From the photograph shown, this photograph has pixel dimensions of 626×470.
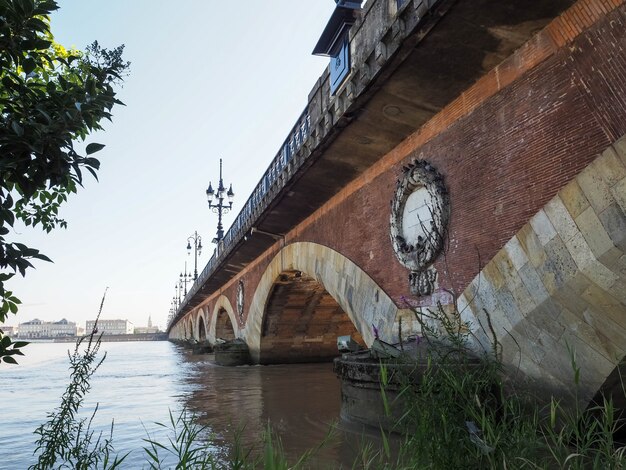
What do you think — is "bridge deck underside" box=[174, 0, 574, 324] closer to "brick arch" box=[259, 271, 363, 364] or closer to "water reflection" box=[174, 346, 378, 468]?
"water reflection" box=[174, 346, 378, 468]

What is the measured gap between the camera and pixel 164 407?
985 cm

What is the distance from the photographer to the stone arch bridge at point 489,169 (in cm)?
451

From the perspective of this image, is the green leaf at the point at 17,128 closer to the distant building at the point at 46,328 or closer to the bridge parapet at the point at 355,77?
the bridge parapet at the point at 355,77

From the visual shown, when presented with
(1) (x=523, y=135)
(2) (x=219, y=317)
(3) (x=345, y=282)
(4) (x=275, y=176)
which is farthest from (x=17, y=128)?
(2) (x=219, y=317)

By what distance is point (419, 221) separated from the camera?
7.17m

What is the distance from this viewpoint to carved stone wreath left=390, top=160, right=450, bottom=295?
A: 6.88m

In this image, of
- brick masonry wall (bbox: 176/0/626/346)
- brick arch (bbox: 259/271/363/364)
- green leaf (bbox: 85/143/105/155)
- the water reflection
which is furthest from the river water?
brick arch (bbox: 259/271/363/364)

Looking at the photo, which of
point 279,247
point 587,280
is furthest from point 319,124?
point 279,247

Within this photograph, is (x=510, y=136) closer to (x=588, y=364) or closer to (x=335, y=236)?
(x=588, y=364)

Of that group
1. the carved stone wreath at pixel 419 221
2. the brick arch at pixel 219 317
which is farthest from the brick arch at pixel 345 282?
the brick arch at pixel 219 317

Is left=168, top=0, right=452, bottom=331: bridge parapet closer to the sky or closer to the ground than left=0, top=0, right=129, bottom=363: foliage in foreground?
closer to the sky

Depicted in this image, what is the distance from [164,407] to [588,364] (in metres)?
7.66

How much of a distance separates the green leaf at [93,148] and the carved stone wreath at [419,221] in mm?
4607

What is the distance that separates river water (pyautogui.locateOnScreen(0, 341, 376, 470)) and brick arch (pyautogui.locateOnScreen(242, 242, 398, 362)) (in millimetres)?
1605
